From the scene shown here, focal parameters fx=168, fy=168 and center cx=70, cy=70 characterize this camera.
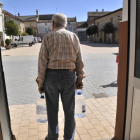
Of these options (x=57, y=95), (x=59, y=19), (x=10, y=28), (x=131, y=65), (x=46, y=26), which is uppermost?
(x=46, y=26)

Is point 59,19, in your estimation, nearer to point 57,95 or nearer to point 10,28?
point 57,95

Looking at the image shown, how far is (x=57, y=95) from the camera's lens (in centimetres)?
235

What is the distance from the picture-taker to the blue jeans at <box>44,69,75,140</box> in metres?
2.23

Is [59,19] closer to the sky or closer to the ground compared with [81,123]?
closer to the sky

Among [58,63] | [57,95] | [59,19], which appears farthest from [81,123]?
[59,19]

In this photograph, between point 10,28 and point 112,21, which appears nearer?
point 10,28

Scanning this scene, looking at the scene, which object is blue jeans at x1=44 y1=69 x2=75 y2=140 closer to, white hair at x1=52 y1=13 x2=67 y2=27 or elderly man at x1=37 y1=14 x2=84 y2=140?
elderly man at x1=37 y1=14 x2=84 y2=140

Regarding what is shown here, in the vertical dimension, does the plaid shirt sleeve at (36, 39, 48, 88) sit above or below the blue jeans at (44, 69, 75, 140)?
above

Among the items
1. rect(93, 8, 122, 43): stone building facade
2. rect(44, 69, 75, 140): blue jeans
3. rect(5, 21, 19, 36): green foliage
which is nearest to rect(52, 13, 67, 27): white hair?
rect(44, 69, 75, 140): blue jeans

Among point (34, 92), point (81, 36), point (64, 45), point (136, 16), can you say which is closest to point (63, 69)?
point (64, 45)

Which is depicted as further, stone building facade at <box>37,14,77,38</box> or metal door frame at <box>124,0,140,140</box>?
stone building facade at <box>37,14,77,38</box>

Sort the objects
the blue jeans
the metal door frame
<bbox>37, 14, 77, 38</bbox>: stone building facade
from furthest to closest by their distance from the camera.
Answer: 1. <bbox>37, 14, 77, 38</bbox>: stone building facade
2. the blue jeans
3. the metal door frame

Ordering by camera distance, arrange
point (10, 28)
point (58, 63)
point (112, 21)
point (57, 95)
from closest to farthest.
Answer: point (58, 63)
point (57, 95)
point (10, 28)
point (112, 21)

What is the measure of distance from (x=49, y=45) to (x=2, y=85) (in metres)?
0.78
